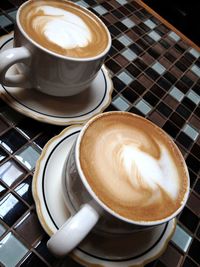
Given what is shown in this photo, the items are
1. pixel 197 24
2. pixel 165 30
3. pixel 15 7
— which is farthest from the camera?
pixel 197 24

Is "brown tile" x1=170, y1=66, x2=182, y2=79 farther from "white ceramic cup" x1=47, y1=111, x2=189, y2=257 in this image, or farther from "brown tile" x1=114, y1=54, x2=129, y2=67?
"white ceramic cup" x1=47, y1=111, x2=189, y2=257

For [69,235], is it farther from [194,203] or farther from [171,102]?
[171,102]

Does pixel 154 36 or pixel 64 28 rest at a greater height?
pixel 64 28

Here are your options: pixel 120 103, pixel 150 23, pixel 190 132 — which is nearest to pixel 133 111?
pixel 120 103

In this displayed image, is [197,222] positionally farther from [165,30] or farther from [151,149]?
[165,30]

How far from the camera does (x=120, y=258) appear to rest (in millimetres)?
426

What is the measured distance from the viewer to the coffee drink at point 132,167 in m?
0.38

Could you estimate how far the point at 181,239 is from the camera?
50 cm

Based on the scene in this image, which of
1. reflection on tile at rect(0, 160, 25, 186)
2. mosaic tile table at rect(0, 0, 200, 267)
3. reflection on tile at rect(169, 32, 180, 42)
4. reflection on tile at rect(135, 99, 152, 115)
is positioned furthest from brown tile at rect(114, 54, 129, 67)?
reflection on tile at rect(0, 160, 25, 186)

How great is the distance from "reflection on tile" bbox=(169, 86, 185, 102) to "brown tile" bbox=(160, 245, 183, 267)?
35cm

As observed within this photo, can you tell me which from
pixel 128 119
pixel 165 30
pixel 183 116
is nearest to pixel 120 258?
pixel 128 119

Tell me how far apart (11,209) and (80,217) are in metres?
0.13

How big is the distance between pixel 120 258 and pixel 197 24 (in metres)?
1.50

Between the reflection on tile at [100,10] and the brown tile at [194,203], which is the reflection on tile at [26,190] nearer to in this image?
the brown tile at [194,203]
